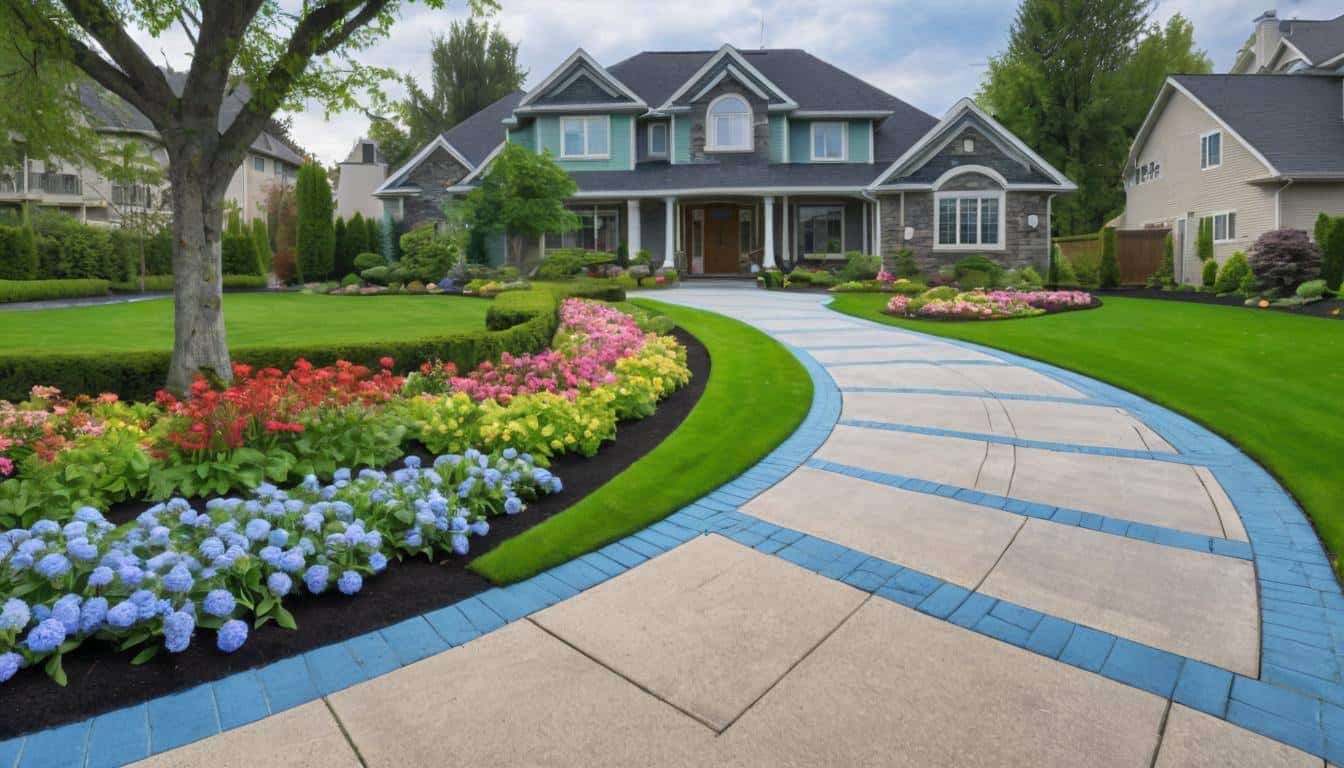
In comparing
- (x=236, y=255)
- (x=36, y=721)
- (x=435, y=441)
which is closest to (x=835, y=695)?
(x=36, y=721)

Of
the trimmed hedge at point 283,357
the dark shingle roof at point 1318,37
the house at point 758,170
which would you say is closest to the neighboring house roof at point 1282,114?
the dark shingle roof at point 1318,37

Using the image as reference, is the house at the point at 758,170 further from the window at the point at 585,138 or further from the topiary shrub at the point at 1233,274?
the topiary shrub at the point at 1233,274

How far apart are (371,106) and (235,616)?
641cm

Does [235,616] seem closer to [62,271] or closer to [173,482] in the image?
[173,482]

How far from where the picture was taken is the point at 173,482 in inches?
185

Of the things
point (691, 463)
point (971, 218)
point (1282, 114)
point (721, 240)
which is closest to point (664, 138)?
point (721, 240)

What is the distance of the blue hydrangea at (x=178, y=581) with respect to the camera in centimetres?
309

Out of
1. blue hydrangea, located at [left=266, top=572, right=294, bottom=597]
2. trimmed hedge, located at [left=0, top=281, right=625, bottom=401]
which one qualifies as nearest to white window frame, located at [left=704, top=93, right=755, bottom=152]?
trimmed hedge, located at [left=0, top=281, right=625, bottom=401]

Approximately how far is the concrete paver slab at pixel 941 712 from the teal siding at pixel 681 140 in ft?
82.0

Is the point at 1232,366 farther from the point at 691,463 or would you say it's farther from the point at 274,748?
the point at 274,748

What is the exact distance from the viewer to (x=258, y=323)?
1315 cm

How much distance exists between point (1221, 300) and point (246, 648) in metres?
20.9

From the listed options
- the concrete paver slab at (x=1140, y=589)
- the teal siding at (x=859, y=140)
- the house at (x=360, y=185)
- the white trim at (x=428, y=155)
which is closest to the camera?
the concrete paver slab at (x=1140, y=589)

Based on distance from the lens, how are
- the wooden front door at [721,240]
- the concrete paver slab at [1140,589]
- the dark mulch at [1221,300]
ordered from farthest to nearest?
the wooden front door at [721,240], the dark mulch at [1221,300], the concrete paver slab at [1140,589]
